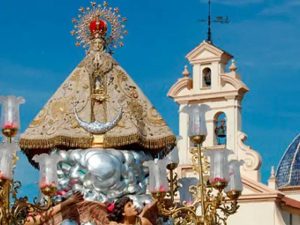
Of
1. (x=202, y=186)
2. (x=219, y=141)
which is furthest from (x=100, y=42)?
(x=219, y=141)

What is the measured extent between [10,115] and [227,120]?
2051 centimetres

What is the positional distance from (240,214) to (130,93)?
19.4 metres

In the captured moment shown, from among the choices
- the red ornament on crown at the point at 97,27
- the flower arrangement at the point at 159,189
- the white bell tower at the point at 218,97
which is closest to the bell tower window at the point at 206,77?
the white bell tower at the point at 218,97

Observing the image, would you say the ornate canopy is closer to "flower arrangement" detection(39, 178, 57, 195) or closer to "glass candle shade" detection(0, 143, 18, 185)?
"glass candle shade" detection(0, 143, 18, 185)

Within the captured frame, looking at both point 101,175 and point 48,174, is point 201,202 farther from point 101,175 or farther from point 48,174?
point 48,174

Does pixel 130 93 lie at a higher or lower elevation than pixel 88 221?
higher

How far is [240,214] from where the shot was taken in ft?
115

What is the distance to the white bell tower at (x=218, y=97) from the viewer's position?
34094 mm

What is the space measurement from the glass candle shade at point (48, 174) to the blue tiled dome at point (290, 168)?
2753 centimetres

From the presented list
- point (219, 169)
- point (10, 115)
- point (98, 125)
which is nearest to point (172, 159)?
point (98, 125)

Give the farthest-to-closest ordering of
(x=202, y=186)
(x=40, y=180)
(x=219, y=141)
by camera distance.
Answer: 1. (x=219, y=141)
2. (x=202, y=186)
3. (x=40, y=180)

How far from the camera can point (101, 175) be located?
1501 centimetres

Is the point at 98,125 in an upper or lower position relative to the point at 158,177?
upper

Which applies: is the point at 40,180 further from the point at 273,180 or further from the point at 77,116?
the point at 273,180
